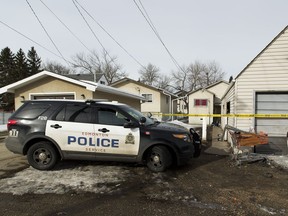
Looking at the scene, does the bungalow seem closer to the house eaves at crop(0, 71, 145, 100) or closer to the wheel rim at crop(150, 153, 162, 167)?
the house eaves at crop(0, 71, 145, 100)

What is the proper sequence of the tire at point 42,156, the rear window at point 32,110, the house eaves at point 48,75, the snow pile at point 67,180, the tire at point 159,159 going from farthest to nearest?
1. the house eaves at point 48,75
2. the rear window at point 32,110
3. the tire at point 42,156
4. the tire at point 159,159
5. the snow pile at point 67,180

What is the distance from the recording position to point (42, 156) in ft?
19.4

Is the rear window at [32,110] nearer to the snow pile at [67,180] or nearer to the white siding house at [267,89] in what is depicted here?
the snow pile at [67,180]

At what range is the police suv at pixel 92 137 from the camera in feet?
18.8

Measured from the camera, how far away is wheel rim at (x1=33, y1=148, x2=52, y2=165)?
19.4ft

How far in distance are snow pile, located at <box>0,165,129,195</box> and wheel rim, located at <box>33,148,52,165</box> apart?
25 cm

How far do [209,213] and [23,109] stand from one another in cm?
522

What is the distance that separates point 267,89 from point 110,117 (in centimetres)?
698

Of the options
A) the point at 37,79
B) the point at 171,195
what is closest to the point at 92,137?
the point at 171,195

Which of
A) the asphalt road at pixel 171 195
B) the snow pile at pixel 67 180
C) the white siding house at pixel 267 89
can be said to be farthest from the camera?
the white siding house at pixel 267 89

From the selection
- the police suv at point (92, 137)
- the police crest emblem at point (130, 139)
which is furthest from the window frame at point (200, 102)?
the police crest emblem at point (130, 139)

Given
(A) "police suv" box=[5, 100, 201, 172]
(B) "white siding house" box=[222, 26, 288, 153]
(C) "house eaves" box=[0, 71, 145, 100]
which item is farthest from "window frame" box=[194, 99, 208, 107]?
(A) "police suv" box=[5, 100, 201, 172]

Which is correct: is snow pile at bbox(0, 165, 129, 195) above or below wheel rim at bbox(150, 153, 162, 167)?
below

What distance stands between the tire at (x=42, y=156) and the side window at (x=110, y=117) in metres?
1.45
